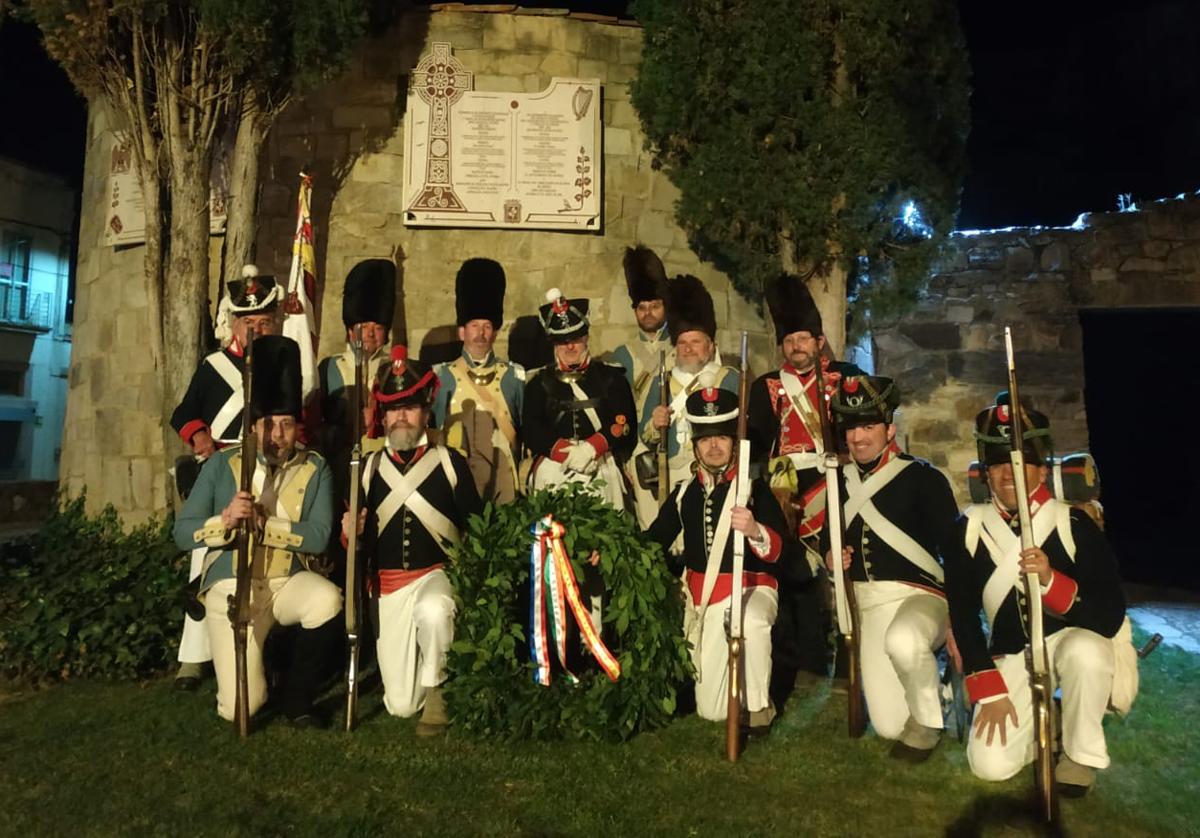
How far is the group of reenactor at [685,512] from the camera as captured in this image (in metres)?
3.69

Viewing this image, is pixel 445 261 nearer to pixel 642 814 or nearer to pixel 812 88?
pixel 812 88

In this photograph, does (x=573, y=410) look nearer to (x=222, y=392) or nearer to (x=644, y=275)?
(x=644, y=275)

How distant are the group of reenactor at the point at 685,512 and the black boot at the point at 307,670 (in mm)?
11

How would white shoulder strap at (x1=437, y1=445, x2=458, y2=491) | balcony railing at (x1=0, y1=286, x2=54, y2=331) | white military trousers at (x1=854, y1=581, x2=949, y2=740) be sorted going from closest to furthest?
white military trousers at (x1=854, y1=581, x2=949, y2=740) < white shoulder strap at (x1=437, y1=445, x2=458, y2=491) < balcony railing at (x1=0, y1=286, x2=54, y2=331)

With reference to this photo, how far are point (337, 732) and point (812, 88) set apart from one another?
5.07m

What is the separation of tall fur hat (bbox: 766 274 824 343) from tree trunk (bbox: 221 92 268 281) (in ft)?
12.9

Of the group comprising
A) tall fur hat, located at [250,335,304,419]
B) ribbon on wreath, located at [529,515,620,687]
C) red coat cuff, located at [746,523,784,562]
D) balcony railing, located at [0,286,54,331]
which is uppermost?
balcony railing, located at [0,286,54,331]

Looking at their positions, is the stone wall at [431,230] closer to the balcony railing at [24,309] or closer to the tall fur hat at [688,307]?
the tall fur hat at [688,307]

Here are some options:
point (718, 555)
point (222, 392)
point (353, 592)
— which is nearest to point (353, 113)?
point (222, 392)

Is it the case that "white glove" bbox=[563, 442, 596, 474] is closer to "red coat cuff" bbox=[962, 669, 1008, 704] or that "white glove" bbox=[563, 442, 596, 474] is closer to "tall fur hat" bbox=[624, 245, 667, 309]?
"tall fur hat" bbox=[624, 245, 667, 309]

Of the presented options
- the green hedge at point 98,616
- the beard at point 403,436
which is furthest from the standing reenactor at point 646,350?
the green hedge at point 98,616

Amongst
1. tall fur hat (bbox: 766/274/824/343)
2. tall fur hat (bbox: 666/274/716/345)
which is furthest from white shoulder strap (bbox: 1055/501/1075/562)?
tall fur hat (bbox: 666/274/716/345)

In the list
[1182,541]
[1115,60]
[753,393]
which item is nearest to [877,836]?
[753,393]

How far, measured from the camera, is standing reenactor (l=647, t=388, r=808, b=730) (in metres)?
4.19
